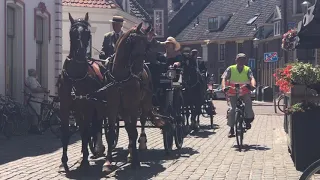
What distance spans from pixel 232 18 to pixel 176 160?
184 feet

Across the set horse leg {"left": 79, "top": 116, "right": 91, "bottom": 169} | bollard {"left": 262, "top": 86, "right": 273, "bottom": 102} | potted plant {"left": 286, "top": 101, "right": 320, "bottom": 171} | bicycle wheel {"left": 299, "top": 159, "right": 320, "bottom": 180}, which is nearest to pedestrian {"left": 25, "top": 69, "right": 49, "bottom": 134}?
horse leg {"left": 79, "top": 116, "right": 91, "bottom": 169}

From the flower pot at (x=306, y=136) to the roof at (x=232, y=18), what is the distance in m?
49.8

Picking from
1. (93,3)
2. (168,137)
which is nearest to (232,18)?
(93,3)

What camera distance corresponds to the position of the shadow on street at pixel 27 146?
36.0ft

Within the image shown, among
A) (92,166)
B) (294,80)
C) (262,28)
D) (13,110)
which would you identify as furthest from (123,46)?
(262,28)

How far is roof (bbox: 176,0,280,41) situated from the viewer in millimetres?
59625

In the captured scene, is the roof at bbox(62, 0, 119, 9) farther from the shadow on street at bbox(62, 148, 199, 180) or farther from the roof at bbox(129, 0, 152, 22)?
the shadow on street at bbox(62, 148, 199, 180)

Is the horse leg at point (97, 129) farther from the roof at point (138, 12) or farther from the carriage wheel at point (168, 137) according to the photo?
the roof at point (138, 12)

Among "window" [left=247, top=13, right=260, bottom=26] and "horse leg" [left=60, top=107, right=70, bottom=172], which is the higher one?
"window" [left=247, top=13, right=260, bottom=26]

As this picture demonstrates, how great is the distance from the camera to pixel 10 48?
16047mm

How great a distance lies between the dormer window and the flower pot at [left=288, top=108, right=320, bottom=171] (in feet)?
188

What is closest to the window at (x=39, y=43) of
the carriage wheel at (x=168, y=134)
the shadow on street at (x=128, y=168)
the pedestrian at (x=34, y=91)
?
the pedestrian at (x=34, y=91)

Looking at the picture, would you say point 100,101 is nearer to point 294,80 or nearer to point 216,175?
point 216,175

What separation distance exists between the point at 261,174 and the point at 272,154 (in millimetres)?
2400
